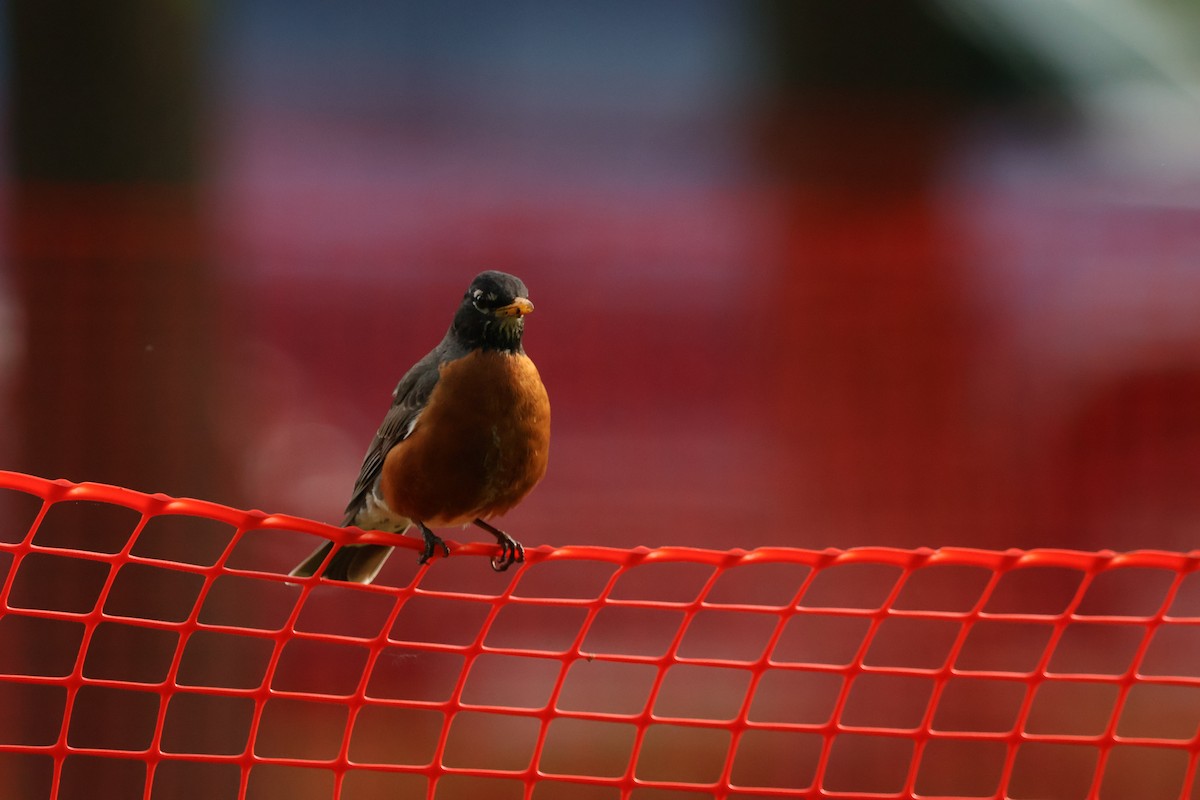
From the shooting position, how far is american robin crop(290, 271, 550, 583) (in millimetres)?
3348

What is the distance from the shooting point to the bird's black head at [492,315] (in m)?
3.45

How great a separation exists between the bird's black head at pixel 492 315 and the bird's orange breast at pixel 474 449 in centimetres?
A: 8

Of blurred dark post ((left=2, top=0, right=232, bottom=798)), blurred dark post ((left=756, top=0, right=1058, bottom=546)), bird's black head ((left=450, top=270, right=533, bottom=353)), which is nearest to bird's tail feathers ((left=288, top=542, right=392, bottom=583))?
bird's black head ((left=450, top=270, right=533, bottom=353))

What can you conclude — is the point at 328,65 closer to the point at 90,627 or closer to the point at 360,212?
the point at 360,212

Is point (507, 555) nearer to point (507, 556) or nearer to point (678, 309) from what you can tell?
point (507, 556)

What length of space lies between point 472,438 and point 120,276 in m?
1.81

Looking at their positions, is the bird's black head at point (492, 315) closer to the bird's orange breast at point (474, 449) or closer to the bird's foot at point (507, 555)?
the bird's orange breast at point (474, 449)

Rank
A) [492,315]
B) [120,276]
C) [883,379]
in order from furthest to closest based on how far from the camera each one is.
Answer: [883,379]
[120,276]
[492,315]

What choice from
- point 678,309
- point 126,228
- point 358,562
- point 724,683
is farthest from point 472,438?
point 724,683

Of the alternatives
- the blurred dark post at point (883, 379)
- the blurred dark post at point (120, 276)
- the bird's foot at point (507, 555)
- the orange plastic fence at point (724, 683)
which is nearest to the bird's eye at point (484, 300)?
the bird's foot at point (507, 555)

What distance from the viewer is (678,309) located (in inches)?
264

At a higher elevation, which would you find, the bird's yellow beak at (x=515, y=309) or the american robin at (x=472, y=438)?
the bird's yellow beak at (x=515, y=309)

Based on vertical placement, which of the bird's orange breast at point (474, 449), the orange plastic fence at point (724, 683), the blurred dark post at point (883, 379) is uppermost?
the bird's orange breast at point (474, 449)

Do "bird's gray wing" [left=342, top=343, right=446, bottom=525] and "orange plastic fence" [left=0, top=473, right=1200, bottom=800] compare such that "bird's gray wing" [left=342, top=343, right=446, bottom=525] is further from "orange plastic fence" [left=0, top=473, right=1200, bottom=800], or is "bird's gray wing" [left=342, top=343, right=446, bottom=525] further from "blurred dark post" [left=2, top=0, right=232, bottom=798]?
"orange plastic fence" [left=0, top=473, right=1200, bottom=800]
